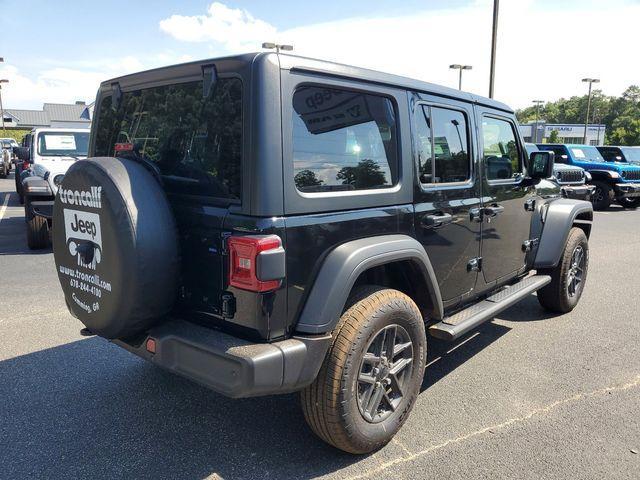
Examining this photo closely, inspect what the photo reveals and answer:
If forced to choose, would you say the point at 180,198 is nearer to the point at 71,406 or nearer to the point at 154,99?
the point at 154,99

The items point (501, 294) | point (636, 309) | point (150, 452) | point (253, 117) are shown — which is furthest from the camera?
point (636, 309)

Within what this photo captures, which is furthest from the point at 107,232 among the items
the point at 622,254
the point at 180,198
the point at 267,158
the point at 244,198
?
the point at 622,254

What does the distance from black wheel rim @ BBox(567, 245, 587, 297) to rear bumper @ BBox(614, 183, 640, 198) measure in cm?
1120

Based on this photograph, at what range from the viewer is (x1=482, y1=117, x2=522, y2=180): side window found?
3.85 meters

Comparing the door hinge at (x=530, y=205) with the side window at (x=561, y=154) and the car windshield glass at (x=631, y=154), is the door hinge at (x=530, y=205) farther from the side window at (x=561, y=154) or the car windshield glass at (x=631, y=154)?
the car windshield glass at (x=631, y=154)

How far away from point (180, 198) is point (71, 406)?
1636 millimetres

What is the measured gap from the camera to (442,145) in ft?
10.8

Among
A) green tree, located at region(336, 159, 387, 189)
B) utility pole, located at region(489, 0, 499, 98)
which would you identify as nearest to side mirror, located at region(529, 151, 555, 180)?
green tree, located at region(336, 159, 387, 189)

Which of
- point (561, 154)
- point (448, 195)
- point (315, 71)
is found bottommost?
point (448, 195)

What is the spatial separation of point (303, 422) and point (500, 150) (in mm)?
2648

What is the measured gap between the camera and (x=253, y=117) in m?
2.19

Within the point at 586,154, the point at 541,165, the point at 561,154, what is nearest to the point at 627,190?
the point at 586,154

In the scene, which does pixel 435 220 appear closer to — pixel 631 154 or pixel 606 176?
pixel 606 176

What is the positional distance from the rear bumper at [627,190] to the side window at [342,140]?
1432cm
